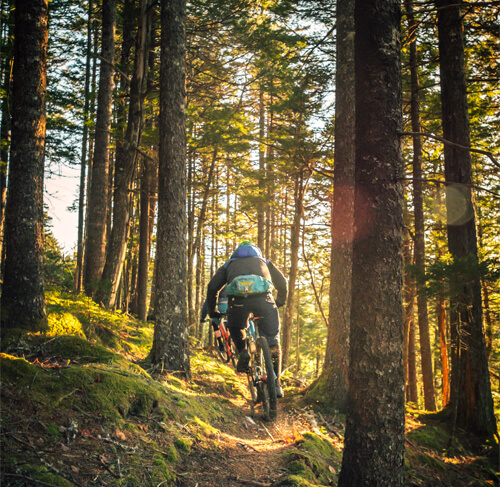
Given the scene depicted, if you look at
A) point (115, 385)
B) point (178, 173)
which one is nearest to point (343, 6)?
point (178, 173)

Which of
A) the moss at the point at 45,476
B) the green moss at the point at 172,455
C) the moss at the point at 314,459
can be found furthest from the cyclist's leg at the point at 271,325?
the moss at the point at 45,476

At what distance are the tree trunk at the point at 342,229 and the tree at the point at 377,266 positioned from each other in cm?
342

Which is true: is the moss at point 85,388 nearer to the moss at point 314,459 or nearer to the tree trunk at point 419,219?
the moss at point 314,459

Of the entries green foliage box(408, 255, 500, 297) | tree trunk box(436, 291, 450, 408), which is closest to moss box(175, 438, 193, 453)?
green foliage box(408, 255, 500, 297)

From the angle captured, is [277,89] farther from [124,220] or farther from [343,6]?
[124,220]

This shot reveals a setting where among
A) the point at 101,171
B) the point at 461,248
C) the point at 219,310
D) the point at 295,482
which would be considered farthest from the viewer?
the point at 101,171

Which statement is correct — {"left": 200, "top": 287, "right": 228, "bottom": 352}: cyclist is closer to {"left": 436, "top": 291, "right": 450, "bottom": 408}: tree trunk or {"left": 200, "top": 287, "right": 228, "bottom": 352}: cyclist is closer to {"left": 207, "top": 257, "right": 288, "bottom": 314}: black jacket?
{"left": 207, "top": 257, "right": 288, "bottom": 314}: black jacket

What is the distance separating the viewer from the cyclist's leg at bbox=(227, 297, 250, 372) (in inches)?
228

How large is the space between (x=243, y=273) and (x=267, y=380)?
1726mm

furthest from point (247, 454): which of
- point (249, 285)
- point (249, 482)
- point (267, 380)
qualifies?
point (249, 285)

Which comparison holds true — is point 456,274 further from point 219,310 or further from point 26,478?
point 26,478

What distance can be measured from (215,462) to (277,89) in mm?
13193

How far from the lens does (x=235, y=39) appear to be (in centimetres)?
1268

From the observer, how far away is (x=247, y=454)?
4.31 meters
